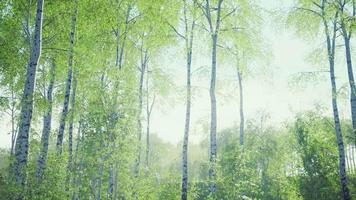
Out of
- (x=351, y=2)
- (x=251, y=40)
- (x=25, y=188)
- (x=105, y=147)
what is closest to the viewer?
(x=25, y=188)

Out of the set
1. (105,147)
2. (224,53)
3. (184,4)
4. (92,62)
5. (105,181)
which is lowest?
(105,181)

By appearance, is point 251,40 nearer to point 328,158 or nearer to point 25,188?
point 328,158

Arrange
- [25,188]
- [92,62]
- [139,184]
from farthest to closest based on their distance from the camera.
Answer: [92,62] < [139,184] < [25,188]

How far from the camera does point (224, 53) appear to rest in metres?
21.8

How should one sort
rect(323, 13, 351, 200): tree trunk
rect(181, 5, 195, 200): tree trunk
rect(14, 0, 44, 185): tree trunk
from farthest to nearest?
1. rect(181, 5, 195, 200): tree trunk
2. rect(323, 13, 351, 200): tree trunk
3. rect(14, 0, 44, 185): tree trunk

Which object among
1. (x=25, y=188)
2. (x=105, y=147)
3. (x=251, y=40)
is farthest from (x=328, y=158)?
(x=25, y=188)

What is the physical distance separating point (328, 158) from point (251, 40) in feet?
24.7

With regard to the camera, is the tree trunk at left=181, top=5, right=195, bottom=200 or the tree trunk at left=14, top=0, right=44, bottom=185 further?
the tree trunk at left=181, top=5, right=195, bottom=200


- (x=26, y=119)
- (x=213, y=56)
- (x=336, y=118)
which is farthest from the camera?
(x=213, y=56)

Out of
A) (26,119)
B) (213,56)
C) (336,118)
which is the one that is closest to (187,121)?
(213,56)

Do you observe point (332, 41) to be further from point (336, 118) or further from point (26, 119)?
point (26, 119)

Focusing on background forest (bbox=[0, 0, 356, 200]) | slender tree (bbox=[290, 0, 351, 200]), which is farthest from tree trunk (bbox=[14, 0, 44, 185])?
slender tree (bbox=[290, 0, 351, 200])

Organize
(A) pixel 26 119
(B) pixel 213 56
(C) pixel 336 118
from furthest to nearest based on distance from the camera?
1. (B) pixel 213 56
2. (C) pixel 336 118
3. (A) pixel 26 119

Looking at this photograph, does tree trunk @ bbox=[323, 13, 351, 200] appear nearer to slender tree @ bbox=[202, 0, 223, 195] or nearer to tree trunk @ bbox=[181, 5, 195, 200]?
slender tree @ bbox=[202, 0, 223, 195]
